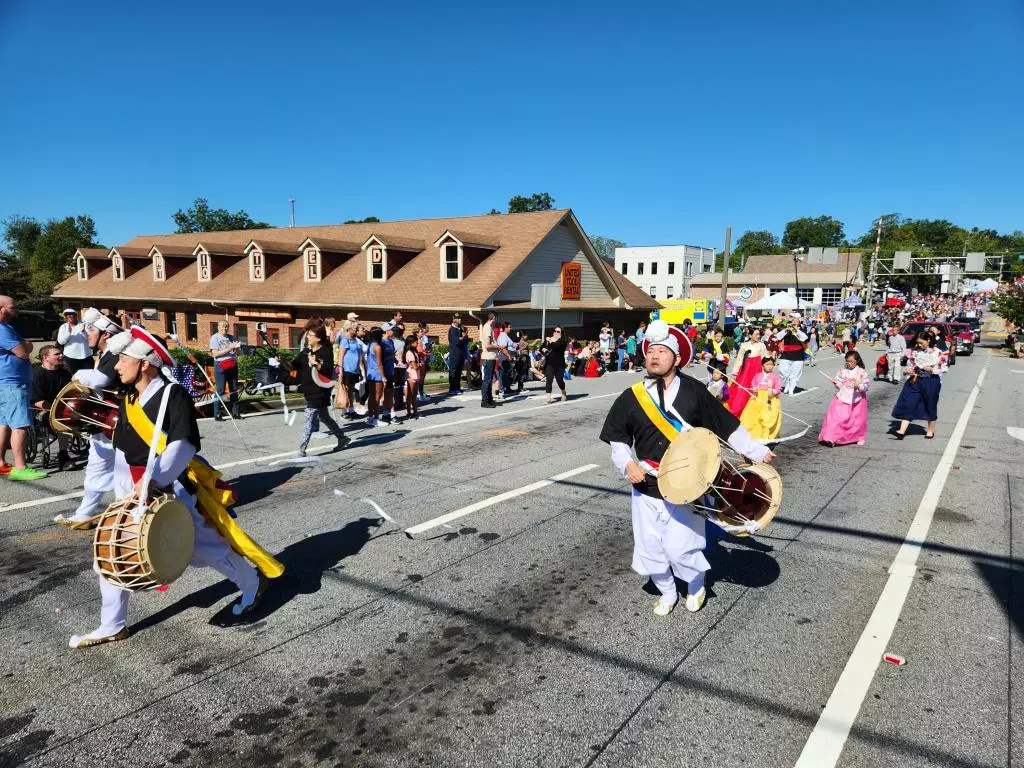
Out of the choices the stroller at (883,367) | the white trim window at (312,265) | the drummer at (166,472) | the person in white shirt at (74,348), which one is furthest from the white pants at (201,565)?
the white trim window at (312,265)

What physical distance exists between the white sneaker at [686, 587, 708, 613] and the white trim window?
89.0ft

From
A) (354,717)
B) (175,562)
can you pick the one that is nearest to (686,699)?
(354,717)

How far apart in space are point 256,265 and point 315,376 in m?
24.6

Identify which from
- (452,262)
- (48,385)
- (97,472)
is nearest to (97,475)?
(97,472)

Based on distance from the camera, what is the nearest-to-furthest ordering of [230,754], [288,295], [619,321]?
[230,754]
[288,295]
[619,321]

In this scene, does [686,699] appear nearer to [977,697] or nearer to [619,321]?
[977,697]

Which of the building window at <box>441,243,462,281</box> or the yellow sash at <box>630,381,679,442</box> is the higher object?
the building window at <box>441,243,462,281</box>

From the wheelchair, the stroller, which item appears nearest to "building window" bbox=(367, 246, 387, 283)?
the stroller

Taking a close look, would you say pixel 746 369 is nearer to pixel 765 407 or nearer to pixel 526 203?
pixel 765 407

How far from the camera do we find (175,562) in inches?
151

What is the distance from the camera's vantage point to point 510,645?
4.20 meters

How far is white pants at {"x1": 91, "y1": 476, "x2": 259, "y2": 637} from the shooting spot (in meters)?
4.06

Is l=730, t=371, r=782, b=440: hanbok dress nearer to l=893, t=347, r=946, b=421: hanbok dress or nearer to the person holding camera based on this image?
l=893, t=347, r=946, b=421: hanbok dress

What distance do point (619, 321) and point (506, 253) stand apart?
8552 mm
